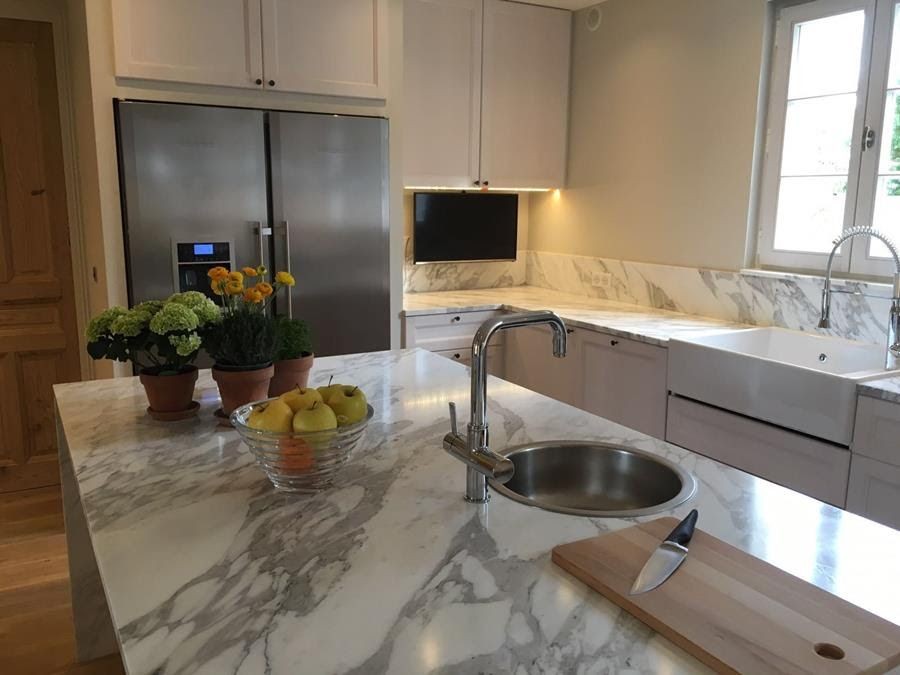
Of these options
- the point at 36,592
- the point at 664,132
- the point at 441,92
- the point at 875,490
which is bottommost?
the point at 36,592

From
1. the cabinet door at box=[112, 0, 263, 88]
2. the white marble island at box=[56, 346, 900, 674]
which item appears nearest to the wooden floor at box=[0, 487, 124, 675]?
the white marble island at box=[56, 346, 900, 674]

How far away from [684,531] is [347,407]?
2.08ft

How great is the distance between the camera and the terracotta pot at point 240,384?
1.77 meters

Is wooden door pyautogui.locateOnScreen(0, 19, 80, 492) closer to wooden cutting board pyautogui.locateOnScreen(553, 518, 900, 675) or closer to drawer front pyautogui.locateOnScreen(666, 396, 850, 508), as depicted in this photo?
drawer front pyautogui.locateOnScreen(666, 396, 850, 508)

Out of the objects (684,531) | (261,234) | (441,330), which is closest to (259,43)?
(261,234)

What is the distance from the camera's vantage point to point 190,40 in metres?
3.04

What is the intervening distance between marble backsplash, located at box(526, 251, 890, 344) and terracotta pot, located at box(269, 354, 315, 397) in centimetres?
211

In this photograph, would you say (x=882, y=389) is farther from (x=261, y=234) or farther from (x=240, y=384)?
(x=261, y=234)

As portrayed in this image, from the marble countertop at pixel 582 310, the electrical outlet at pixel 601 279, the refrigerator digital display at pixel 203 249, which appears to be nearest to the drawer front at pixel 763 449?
the marble countertop at pixel 582 310

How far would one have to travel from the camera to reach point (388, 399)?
81.0 inches

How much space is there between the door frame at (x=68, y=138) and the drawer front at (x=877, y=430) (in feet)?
11.0

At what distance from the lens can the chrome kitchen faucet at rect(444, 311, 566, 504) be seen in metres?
1.26

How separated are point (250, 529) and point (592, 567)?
57cm

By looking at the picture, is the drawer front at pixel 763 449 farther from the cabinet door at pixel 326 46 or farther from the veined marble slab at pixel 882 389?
the cabinet door at pixel 326 46
